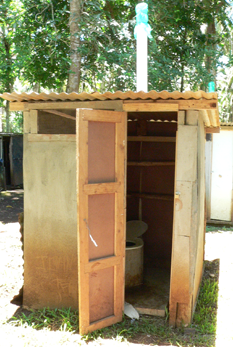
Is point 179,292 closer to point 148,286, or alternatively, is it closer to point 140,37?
point 148,286

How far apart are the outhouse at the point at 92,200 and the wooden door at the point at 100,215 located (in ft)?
0.04

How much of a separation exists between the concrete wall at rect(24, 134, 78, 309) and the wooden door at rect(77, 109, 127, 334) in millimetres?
538

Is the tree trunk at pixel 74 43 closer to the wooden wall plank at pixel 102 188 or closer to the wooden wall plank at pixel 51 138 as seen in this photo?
the wooden wall plank at pixel 51 138

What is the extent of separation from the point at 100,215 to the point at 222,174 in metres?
6.34

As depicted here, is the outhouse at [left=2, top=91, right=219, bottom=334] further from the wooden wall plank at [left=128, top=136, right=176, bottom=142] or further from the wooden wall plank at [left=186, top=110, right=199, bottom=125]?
the wooden wall plank at [left=128, top=136, right=176, bottom=142]

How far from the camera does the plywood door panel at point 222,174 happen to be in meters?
9.59

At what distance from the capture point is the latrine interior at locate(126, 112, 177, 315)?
6.69 metres

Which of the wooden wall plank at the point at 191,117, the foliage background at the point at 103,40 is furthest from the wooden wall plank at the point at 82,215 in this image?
the foliage background at the point at 103,40

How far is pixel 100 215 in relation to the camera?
4109mm

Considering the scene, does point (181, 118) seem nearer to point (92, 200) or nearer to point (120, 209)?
point (120, 209)

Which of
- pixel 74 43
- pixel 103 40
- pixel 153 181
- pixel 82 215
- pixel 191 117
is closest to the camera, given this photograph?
pixel 82 215

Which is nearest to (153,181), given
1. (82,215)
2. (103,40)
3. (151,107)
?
(151,107)

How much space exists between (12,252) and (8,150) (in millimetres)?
8999

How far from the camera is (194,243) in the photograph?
4387 mm
